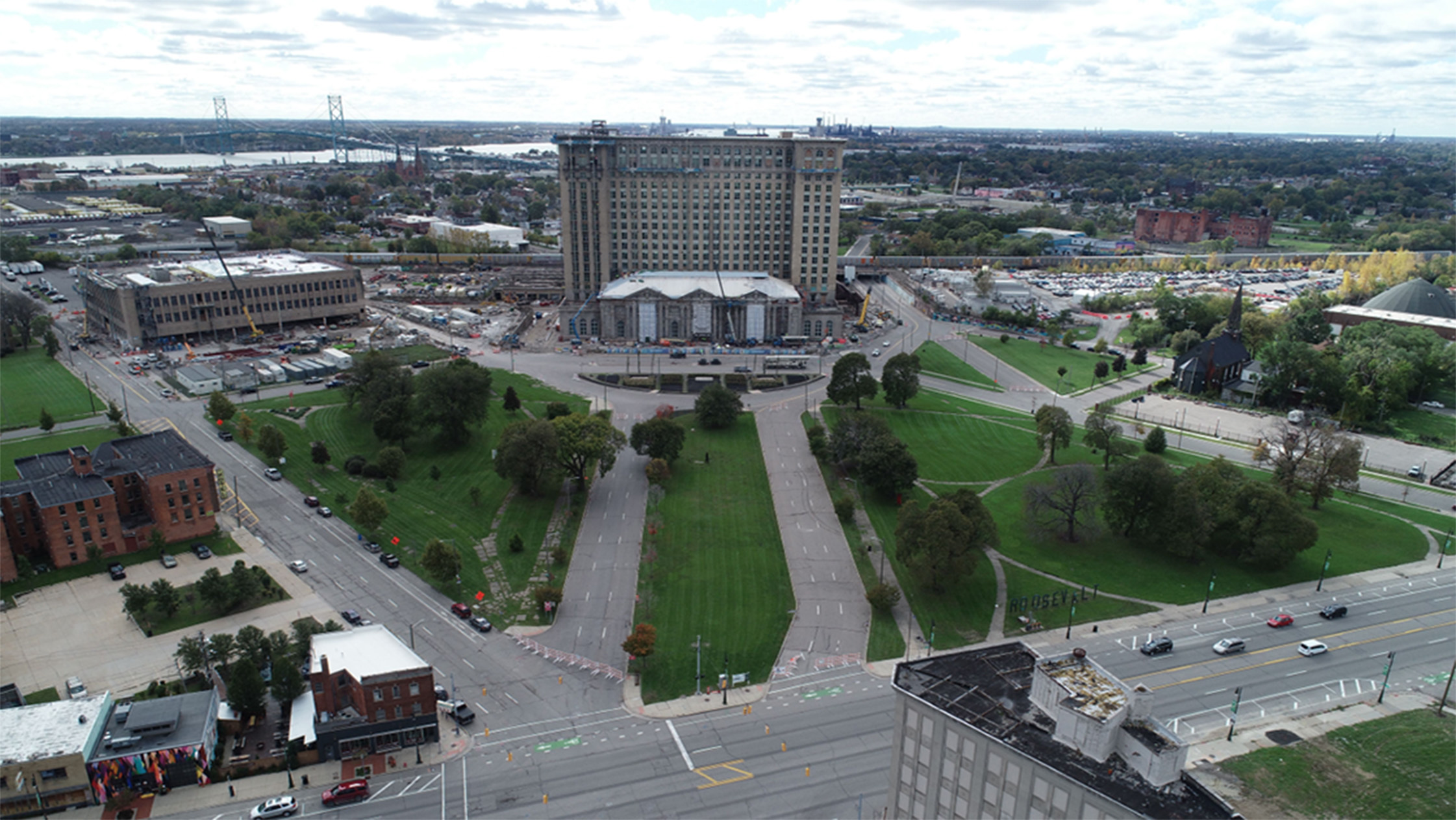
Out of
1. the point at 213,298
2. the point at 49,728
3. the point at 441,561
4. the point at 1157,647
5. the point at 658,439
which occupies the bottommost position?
the point at 1157,647

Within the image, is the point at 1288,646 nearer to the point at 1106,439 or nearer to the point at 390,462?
the point at 1106,439

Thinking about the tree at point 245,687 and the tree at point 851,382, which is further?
the tree at point 851,382

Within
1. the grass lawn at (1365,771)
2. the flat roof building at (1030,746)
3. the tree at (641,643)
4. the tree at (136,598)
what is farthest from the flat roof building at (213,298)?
the grass lawn at (1365,771)

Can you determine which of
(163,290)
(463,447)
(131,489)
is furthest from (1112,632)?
(163,290)

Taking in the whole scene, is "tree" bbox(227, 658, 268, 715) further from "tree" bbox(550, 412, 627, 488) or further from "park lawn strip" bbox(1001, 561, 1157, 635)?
"park lawn strip" bbox(1001, 561, 1157, 635)

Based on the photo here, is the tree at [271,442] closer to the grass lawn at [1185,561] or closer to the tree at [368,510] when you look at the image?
the tree at [368,510]

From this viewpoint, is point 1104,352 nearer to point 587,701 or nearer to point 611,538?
point 611,538

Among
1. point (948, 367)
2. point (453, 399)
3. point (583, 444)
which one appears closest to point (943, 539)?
point (583, 444)

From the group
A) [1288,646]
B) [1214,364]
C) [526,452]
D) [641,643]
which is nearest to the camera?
[641,643]
